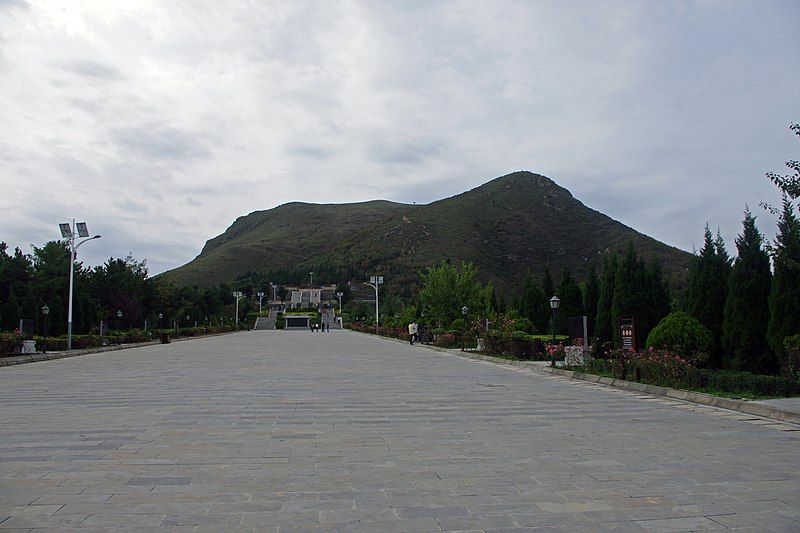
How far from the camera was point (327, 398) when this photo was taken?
12.5 m

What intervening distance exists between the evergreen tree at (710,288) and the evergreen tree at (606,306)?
14.2 ft

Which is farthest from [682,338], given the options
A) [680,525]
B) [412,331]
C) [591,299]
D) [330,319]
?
[330,319]

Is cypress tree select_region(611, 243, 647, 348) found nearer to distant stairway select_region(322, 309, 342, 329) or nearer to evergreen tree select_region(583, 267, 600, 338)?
evergreen tree select_region(583, 267, 600, 338)

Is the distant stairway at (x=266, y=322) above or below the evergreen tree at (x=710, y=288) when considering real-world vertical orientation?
below

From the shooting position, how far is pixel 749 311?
53.0 feet

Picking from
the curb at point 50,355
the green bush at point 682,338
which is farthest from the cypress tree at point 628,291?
the curb at point 50,355

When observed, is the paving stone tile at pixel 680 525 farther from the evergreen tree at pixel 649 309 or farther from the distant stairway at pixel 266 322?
the distant stairway at pixel 266 322

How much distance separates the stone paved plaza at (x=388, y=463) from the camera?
492 centimetres

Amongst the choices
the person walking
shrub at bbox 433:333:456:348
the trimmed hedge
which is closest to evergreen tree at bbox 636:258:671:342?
the trimmed hedge

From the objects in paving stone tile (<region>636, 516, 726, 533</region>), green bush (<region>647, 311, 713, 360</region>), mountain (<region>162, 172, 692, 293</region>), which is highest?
mountain (<region>162, 172, 692, 293</region>)

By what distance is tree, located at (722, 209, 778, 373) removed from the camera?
52.5 ft

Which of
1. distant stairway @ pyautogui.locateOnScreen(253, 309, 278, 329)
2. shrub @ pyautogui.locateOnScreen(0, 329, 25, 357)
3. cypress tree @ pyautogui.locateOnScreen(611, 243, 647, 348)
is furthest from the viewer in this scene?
distant stairway @ pyautogui.locateOnScreen(253, 309, 278, 329)

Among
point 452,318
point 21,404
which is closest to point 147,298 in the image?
point 452,318

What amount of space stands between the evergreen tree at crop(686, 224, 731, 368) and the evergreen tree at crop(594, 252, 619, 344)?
4.33 meters
